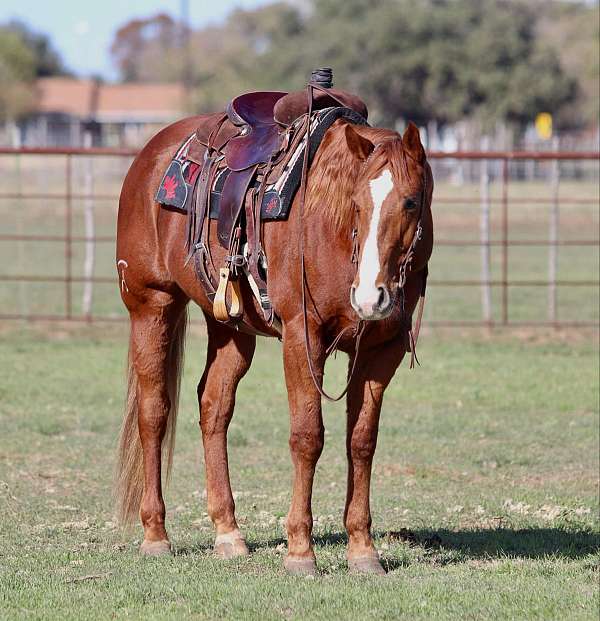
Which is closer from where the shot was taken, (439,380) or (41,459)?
(41,459)

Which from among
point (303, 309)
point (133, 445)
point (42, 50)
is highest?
point (42, 50)

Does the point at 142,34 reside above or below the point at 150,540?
above

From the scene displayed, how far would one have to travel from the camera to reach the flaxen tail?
574cm

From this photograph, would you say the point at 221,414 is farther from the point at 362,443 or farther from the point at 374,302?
the point at 374,302

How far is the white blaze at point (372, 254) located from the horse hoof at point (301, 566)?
126 cm

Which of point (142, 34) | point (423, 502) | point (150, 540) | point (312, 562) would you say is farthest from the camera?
point (142, 34)

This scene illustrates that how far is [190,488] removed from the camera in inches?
284

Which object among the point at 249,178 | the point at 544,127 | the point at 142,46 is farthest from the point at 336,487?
the point at 142,46

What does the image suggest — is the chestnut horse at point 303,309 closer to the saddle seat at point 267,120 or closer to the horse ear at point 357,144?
the horse ear at point 357,144

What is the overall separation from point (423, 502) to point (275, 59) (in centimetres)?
5681

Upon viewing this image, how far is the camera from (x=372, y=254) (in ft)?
13.9

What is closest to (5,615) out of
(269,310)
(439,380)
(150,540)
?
(150,540)

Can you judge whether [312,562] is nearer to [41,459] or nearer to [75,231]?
[41,459]

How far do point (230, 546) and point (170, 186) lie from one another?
5.67 feet
